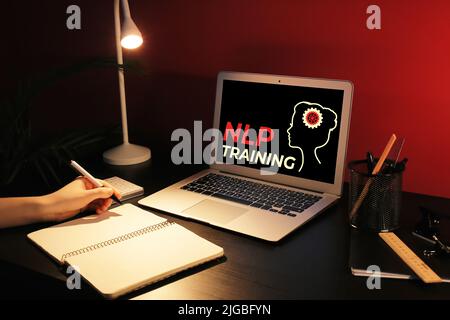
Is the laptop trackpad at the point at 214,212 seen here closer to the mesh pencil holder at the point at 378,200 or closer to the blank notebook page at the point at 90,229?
the blank notebook page at the point at 90,229

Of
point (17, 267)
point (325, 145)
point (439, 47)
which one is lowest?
point (17, 267)

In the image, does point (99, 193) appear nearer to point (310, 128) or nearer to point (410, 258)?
point (310, 128)

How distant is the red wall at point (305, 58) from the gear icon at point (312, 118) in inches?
6.7

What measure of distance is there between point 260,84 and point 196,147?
392 millimetres

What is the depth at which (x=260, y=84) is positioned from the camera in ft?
4.78

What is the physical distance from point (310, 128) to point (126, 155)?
62 centimetres

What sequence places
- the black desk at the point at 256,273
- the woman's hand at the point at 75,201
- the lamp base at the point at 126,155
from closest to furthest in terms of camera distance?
the black desk at the point at 256,273 < the woman's hand at the point at 75,201 < the lamp base at the point at 126,155

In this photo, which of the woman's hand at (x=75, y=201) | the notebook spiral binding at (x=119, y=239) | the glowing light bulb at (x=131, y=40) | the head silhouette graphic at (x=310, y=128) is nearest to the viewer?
the notebook spiral binding at (x=119, y=239)

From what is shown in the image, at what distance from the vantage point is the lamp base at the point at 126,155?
1668mm

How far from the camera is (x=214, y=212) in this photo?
4.21 ft

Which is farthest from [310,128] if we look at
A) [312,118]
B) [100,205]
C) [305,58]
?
[100,205]

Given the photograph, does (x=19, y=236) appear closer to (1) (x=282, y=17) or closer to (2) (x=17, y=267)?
(2) (x=17, y=267)

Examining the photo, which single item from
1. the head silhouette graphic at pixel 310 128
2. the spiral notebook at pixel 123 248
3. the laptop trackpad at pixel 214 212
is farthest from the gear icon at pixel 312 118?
the spiral notebook at pixel 123 248

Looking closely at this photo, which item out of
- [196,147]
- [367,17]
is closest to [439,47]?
[367,17]
